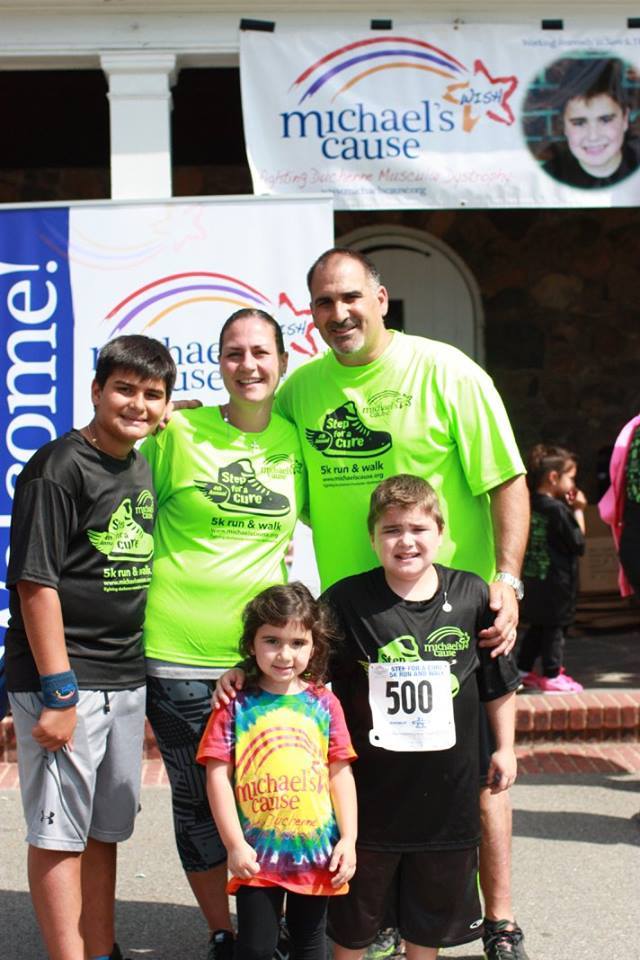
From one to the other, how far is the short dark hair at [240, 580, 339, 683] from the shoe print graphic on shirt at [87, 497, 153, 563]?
339 mm

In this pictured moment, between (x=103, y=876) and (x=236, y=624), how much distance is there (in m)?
0.78

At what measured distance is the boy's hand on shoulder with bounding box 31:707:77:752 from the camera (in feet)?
9.30

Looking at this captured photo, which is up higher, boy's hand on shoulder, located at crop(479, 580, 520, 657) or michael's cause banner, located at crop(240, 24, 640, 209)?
michael's cause banner, located at crop(240, 24, 640, 209)

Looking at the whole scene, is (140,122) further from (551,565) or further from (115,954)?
(115,954)

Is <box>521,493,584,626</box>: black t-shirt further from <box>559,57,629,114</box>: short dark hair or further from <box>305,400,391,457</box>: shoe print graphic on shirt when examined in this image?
<box>305,400,391,457</box>: shoe print graphic on shirt

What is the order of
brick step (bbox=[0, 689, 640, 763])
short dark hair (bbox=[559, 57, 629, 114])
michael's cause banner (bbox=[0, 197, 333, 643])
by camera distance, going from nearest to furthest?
michael's cause banner (bbox=[0, 197, 333, 643]) < brick step (bbox=[0, 689, 640, 763]) < short dark hair (bbox=[559, 57, 629, 114])

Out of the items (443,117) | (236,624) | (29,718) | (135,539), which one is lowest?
(29,718)

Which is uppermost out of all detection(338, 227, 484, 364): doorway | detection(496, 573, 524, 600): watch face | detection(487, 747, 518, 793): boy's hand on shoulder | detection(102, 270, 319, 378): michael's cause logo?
detection(338, 227, 484, 364): doorway

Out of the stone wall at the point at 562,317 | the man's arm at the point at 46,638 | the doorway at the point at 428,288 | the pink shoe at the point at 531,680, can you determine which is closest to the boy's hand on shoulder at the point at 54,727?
the man's arm at the point at 46,638

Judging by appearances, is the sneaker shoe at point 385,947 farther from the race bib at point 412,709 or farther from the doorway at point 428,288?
the doorway at point 428,288

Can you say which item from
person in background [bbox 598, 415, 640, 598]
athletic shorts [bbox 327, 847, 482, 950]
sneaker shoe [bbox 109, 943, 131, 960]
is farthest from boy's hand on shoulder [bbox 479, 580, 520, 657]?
person in background [bbox 598, 415, 640, 598]

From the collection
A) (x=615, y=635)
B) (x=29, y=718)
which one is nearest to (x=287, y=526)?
(x=29, y=718)

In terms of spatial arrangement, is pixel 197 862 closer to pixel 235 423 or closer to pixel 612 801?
pixel 235 423

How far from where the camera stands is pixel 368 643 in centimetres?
298
